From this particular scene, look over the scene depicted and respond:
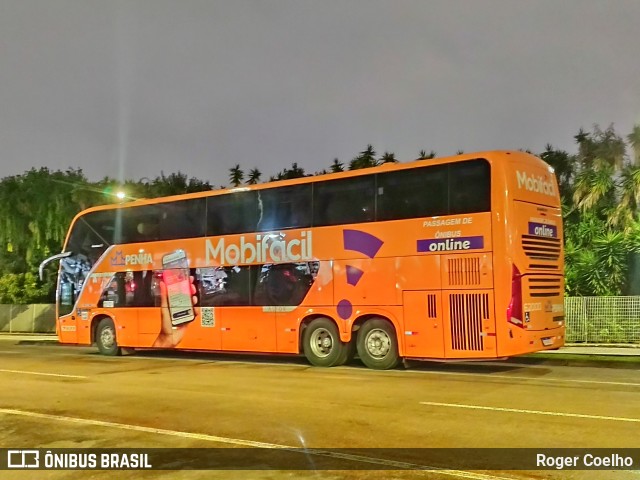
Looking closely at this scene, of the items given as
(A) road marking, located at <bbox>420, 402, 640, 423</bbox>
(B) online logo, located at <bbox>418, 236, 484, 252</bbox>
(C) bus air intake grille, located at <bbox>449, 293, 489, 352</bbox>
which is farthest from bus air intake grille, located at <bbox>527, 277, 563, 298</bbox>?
(A) road marking, located at <bbox>420, 402, 640, 423</bbox>

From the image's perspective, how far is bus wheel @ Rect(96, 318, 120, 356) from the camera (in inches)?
768

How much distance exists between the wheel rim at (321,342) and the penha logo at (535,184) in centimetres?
543

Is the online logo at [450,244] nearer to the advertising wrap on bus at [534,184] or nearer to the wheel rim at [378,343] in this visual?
the advertising wrap on bus at [534,184]

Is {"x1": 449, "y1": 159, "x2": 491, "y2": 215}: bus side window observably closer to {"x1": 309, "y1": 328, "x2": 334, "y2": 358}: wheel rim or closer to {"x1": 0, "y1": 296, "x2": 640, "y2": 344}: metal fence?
{"x1": 309, "y1": 328, "x2": 334, "y2": 358}: wheel rim

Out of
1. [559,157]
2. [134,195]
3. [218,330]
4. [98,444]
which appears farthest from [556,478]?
[134,195]

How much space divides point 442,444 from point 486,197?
6711 mm

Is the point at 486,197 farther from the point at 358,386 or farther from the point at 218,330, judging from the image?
the point at 218,330

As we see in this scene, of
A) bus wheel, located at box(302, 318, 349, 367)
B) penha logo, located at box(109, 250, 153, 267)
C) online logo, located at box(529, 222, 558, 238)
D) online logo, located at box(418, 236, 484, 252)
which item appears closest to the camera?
online logo, located at box(418, 236, 484, 252)

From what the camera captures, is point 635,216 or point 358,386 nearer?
point 358,386

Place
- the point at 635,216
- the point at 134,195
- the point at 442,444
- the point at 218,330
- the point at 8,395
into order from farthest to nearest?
1. the point at 134,195
2. the point at 635,216
3. the point at 218,330
4. the point at 8,395
5. the point at 442,444

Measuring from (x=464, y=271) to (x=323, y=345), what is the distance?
13.2ft

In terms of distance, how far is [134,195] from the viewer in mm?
36219

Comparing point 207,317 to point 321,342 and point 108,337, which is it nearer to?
point 321,342

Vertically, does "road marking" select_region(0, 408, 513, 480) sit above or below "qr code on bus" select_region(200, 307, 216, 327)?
below
